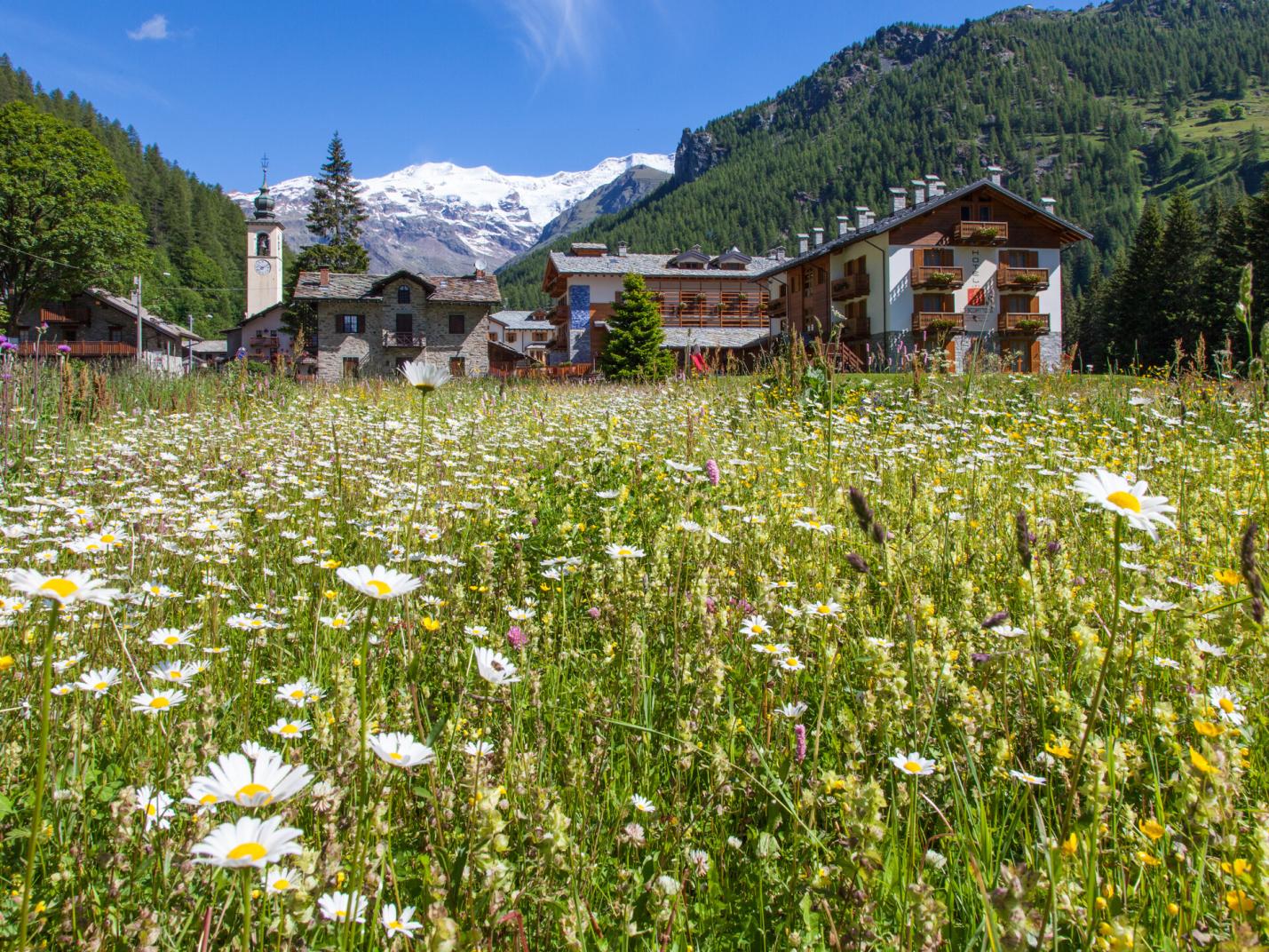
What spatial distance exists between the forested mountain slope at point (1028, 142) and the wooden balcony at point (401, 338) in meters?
88.4

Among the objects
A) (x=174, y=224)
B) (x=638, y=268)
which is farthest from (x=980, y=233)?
(x=174, y=224)

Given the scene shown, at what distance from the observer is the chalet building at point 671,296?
195ft

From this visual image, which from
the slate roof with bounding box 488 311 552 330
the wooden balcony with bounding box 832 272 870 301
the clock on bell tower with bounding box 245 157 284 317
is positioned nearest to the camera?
the wooden balcony with bounding box 832 272 870 301

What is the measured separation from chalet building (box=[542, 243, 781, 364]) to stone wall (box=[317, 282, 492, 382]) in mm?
10471

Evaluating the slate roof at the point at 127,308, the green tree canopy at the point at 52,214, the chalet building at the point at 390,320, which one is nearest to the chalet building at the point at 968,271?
the chalet building at the point at 390,320

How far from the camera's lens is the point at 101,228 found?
54.4 metres

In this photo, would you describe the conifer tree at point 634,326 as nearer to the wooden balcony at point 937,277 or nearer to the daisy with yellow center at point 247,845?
the wooden balcony at point 937,277

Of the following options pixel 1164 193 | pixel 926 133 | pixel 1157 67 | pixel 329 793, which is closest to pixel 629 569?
pixel 329 793

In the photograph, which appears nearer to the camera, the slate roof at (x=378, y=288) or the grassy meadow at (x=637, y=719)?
the grassy meadow at (x=637, y=719)

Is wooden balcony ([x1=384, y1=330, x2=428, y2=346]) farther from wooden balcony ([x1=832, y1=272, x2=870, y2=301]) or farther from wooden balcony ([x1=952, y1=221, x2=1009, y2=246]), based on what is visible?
wooden balcony ([x1=952, y1=221, x2=1009, y2=246])

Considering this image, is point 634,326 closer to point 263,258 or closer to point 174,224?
point 263,258

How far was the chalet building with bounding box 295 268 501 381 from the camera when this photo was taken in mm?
50500

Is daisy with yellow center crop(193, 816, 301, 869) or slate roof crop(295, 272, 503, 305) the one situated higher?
slate roof crop(295, 272, 503, 305)

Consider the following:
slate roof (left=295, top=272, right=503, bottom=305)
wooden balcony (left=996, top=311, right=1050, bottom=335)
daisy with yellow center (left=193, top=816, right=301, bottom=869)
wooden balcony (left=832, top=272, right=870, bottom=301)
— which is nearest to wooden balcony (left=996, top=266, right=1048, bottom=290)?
wooden balcony (left=996, top=311, right=1050, bottom=335)
